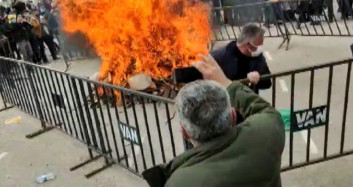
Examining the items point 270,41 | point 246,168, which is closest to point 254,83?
point 246,168

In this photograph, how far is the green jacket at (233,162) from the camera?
1.80m

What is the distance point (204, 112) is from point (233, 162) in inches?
11.4

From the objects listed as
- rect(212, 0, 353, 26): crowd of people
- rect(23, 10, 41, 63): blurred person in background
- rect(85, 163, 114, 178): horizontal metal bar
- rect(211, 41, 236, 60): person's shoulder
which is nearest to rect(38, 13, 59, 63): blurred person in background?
rect(23, 10, 41, 63): blurred person in background

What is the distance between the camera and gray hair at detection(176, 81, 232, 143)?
1.86 m

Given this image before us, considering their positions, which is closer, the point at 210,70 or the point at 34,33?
the point at 210,70

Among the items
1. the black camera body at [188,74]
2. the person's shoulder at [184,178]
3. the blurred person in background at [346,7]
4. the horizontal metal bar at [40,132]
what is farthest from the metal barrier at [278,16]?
the person's shoulder at [184,178]

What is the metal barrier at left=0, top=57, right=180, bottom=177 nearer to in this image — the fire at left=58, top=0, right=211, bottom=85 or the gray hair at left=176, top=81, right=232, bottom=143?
the fire at left=58, top=0, right=211, bottom=85

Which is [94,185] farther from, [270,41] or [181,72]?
[270,41]

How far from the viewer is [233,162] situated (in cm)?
184

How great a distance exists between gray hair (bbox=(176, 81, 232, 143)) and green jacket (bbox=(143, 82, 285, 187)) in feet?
0.18

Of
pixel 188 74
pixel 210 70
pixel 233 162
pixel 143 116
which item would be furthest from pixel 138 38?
pixel 233 162

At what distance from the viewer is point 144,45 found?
7.86m

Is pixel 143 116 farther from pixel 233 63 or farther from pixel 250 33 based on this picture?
pixel 250 33

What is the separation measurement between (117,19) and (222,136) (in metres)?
6.43
